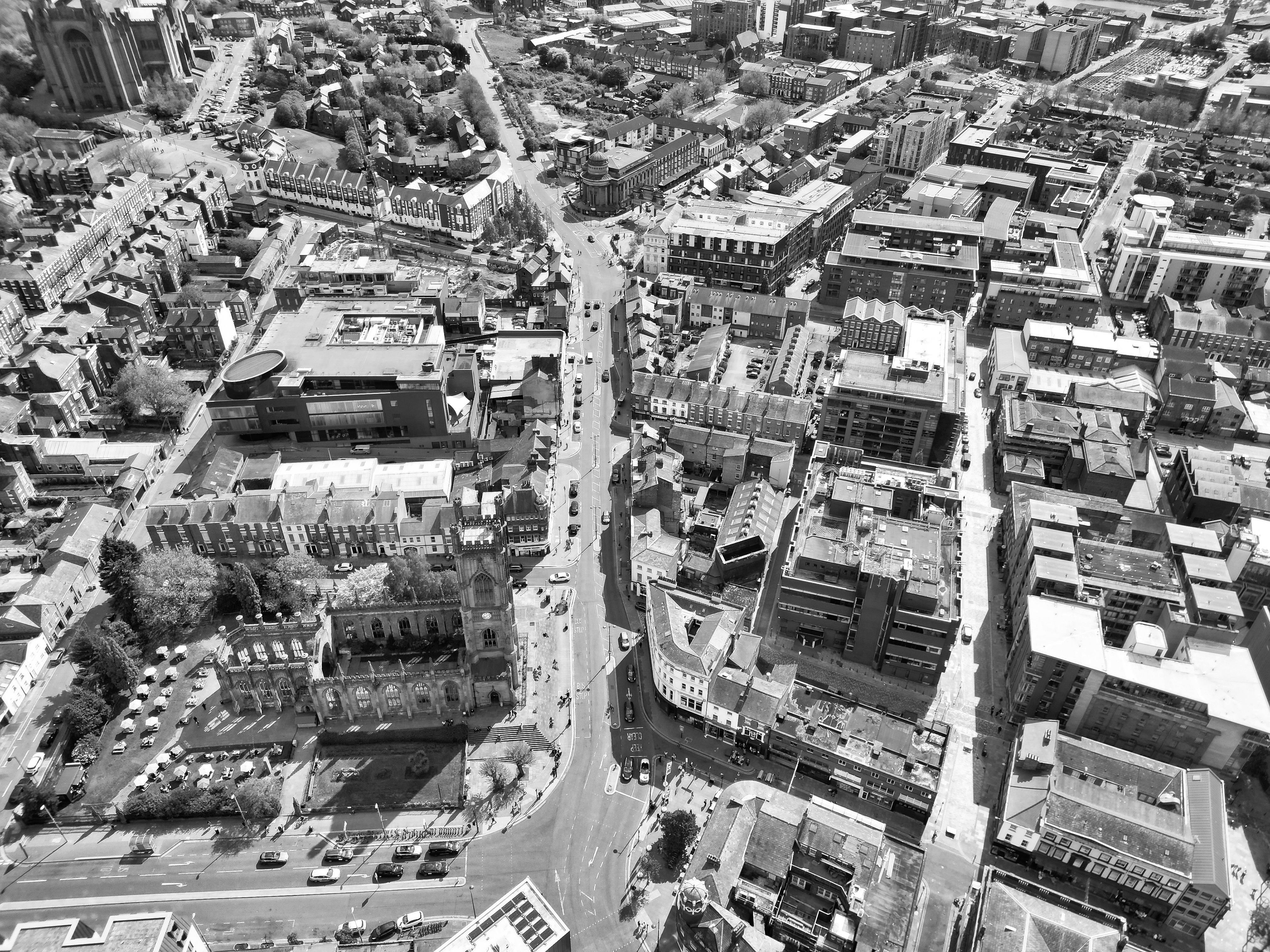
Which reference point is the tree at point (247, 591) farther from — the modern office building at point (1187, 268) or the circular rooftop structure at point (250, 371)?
the modern office building at point (1187, 268)

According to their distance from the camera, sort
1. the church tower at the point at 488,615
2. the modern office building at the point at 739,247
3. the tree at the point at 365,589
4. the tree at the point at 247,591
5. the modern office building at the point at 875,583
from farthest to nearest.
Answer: the modern office building at the point at 739,247 → the tree at the point at 365,589 → the tree at the point at 247,591 → the modern office building at the point at 875,583 → the church tower at the point at 488,615

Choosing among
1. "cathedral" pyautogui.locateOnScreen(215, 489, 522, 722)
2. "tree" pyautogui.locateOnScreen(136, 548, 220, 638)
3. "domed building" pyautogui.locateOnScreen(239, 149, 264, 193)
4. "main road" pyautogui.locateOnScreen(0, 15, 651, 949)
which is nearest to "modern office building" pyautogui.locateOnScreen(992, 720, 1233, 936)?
"main road" pyautogui.locateOnScreen(0, 15, 651, 949)

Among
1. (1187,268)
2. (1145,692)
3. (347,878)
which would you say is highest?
(1187,268)

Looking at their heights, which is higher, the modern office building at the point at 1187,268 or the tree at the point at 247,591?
the modern office building at the point at 1187,268

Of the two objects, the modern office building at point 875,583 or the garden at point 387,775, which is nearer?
the garden at point 387,775

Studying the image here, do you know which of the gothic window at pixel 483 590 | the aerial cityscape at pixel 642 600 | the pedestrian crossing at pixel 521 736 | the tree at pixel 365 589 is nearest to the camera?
the aerial cityscape at pixel 642 600

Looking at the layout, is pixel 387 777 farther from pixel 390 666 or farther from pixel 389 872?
pixel 390 666

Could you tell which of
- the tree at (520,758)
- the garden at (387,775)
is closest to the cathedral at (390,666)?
the garden at (387,775)

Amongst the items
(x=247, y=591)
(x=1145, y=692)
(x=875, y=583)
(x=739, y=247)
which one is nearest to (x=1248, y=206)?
(x=739, y=247)
